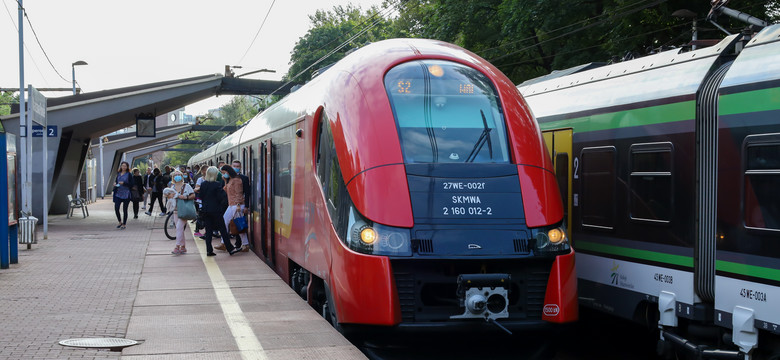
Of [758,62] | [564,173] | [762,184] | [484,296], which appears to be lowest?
[484,296]

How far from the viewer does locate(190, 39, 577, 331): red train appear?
23.3ft

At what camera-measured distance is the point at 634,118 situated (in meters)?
8.30

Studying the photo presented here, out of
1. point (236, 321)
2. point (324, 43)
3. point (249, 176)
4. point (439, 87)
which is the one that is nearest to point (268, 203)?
point (249, 176)

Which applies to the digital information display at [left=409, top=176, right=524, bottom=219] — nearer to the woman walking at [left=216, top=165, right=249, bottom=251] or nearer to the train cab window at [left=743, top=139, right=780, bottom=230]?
the train cab window at [left=743, top=139, right=780, bottom=230]

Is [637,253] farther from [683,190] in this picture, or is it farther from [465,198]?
[465,198]

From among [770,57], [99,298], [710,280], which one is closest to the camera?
[770,57]

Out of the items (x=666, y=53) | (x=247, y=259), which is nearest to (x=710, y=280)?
(x=666, y=53)

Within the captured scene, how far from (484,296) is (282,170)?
5.17 metres

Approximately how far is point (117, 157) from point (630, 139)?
52.0 m

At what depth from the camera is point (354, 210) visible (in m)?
7.38

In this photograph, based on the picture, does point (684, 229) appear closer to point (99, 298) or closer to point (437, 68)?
point (437, 68)

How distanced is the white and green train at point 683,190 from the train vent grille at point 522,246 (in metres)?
1.37

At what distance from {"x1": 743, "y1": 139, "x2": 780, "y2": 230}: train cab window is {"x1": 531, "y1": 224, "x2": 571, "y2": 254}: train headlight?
150 cm

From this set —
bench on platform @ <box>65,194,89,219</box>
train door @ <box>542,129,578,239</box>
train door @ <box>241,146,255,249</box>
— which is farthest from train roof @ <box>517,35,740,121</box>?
bench on platform @ <box>65,194,89,219</box>
